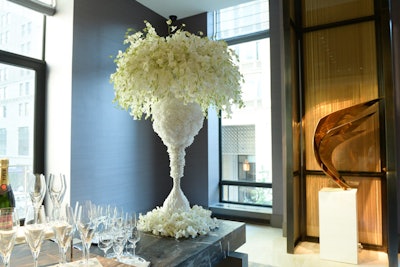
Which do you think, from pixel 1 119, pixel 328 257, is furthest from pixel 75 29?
pixel 328 257

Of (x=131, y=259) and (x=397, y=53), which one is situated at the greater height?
(x=397, y=53)

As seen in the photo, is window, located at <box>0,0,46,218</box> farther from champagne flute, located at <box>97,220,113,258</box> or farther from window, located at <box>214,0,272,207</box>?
window, located at <box>214,0,272,207</box>

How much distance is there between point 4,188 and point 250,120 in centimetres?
381

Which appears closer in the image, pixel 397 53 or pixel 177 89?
pixel 177 89

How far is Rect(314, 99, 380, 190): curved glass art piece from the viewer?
312cm

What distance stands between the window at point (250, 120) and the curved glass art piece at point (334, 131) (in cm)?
149

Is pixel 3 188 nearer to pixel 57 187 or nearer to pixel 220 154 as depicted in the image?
pixel 57 187

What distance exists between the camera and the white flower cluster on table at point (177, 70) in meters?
1.73

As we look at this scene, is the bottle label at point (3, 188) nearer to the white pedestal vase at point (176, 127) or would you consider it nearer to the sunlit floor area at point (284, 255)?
the white pedestal vase at point (176, 127)

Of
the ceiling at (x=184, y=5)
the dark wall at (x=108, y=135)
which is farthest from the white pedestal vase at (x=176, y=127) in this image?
the ceiling at (x=184, y=5)

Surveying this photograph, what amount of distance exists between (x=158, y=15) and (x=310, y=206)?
3671mm

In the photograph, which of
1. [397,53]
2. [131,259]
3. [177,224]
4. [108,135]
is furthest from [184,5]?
[131,259]

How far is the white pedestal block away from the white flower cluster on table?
6.19ft

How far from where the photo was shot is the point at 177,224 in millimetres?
1782
